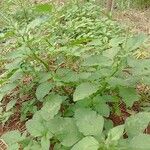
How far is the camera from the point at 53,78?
2107 millimetres

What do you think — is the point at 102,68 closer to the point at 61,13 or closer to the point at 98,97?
the point at 98,97

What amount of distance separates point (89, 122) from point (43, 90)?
0.41m

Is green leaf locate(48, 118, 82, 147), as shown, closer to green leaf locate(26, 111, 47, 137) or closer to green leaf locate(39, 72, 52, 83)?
green leaf locate(26, 111, 47, 137)

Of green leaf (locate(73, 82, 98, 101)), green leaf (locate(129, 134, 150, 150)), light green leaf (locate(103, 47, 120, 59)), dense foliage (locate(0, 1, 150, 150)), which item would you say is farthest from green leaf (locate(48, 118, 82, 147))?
light green leaf (locate(103, 47, 120, 59))

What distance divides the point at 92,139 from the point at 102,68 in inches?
22.3

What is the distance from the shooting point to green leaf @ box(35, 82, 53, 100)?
6.75 feet

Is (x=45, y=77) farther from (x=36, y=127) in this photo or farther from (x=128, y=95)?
(x=128, y=95)

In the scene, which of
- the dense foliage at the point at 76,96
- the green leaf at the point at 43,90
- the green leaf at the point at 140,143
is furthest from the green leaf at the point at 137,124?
the green leaf at the point at 43,90

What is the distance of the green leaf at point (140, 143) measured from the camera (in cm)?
160

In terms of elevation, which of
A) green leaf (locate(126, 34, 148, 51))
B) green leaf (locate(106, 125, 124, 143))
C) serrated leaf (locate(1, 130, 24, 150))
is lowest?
serrated leaf (locate(1, 130, 24, 150))

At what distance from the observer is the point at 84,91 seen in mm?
1883

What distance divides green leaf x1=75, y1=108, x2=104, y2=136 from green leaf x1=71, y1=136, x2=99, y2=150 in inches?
2.5

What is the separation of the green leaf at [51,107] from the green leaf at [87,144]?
0.31 metres

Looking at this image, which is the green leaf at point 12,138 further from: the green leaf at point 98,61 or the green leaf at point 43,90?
the green leaf at point 98,61
